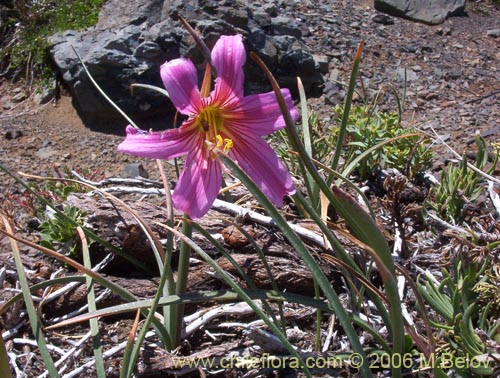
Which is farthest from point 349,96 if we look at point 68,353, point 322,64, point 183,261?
point 322,64

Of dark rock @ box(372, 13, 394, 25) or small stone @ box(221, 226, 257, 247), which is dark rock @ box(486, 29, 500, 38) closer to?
dark rock @ box(372, 13, 394, 25)

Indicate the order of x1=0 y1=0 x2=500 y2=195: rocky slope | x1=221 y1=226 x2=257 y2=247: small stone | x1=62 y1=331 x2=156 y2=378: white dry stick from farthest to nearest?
x1=0 y1=0 x2=500 y2=195: rocky slope → x1=221 y1=226 x2=257 y2=247: small stone → x1=62 y1=331 x2=156 y2=378: white dry stick

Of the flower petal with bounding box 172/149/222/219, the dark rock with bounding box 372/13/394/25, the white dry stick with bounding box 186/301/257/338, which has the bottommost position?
the white dry stick with bounding box 186/301/257/338

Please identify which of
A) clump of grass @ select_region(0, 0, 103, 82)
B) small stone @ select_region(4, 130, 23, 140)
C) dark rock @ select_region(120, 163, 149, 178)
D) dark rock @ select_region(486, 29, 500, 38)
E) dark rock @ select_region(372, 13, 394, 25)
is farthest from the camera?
dark rock @ select_region(372, 13, 394, 25)

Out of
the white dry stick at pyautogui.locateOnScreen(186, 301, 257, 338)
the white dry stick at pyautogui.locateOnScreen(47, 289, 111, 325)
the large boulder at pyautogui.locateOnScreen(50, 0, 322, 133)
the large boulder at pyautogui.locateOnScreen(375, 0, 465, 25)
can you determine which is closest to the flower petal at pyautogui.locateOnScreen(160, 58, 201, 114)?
the white dry stick at pyautogui.locateOnScreen(186, 301, 257, 338)

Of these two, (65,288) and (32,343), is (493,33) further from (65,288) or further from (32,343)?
(32,343)

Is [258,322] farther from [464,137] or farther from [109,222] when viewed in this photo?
[464,137]

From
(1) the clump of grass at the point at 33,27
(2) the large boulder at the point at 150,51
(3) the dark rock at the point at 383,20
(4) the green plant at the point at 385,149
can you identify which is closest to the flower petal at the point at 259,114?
(4) the green plant at the point at 385,149
